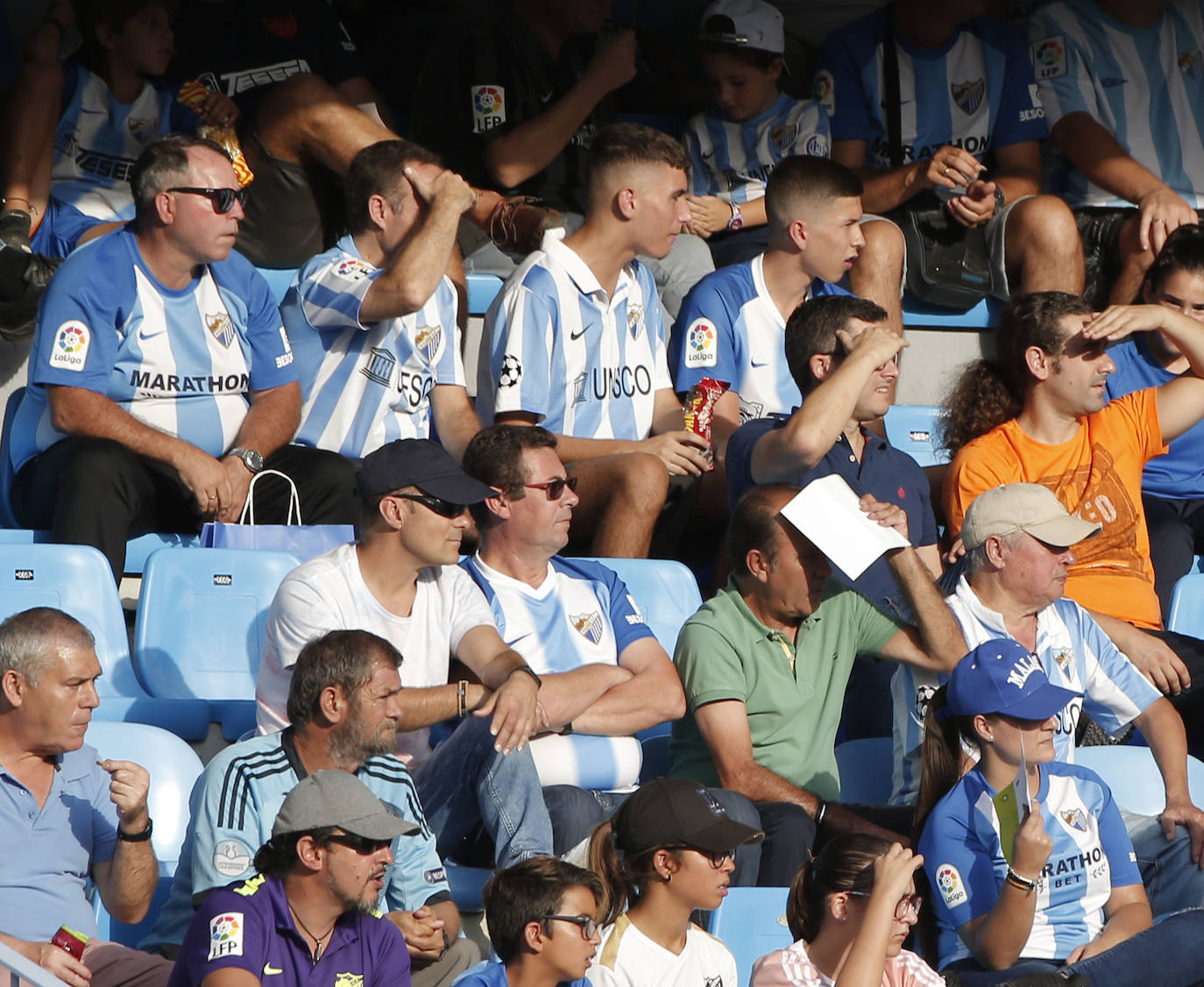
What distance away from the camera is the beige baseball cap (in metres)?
3.93

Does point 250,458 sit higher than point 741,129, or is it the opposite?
point 741,129

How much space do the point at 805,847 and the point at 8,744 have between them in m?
1.56

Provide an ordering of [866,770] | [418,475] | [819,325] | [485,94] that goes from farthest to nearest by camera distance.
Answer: [485,94]
[819,325]
[866,770]
[418,475]

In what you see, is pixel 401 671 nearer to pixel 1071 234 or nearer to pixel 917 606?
pixel 917 606

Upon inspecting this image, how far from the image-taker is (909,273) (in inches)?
228

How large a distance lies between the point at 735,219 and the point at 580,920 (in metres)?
3.34

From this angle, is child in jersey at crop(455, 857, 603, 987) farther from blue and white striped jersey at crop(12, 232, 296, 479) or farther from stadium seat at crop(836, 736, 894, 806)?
blue and white striped jersey at crop(12, 232, 296, 479)

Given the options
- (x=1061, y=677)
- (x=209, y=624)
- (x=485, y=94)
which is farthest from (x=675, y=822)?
(x=485, y=94)

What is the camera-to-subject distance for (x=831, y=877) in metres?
3.03

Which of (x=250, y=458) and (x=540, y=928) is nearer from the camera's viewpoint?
(x=540, y=928)

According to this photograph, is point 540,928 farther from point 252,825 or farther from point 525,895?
point 252,825

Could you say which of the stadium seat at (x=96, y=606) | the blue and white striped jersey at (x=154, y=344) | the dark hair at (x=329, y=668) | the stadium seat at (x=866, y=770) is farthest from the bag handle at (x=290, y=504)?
the stadium seat at (x=866, y=770)

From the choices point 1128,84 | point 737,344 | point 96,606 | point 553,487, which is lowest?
point 96,606

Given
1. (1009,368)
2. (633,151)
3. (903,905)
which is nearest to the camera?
(903,905)
